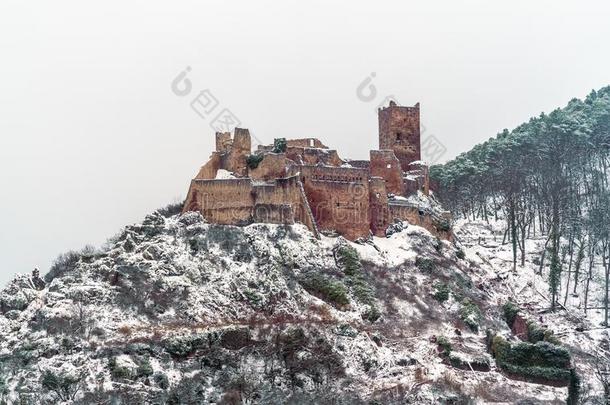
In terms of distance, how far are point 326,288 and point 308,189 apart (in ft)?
27.0

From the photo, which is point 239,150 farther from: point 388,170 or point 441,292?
point 441,292

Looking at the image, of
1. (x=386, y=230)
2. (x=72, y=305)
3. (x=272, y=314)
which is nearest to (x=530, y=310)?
(x=386, y=230)

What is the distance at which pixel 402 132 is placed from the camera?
2522 inches

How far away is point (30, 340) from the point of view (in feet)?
138

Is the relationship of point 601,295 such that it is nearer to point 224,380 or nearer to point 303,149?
point 303,149

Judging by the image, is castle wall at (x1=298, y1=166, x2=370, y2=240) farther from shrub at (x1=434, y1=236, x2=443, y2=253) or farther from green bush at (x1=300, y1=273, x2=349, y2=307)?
green bush at (x1=300, y1=273, x2=349, y2=307)

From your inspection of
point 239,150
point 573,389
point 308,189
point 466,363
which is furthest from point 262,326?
point 573,389

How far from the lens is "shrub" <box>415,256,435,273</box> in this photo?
51688 mm

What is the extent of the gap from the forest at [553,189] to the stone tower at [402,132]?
8938 mm

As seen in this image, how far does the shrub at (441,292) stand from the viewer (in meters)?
49.4

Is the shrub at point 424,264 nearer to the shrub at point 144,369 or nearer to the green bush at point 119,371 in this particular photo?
the shrub at point 144,369

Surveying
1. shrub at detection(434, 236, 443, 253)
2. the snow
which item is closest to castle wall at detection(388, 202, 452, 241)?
shrub at detection(434, 236, 443, 253)

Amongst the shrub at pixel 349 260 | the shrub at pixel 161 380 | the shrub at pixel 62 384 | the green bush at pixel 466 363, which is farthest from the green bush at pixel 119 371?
the green bush at pixel 466 363

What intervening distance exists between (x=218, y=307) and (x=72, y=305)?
803cm
